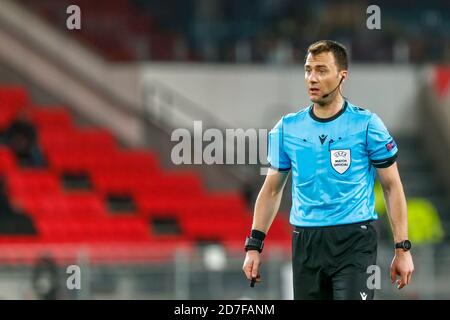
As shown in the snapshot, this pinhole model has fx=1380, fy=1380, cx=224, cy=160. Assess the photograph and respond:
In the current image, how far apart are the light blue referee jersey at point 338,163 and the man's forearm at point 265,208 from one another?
0.16 metres

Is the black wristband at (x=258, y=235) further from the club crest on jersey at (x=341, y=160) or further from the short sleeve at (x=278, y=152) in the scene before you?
the club crest on jersey at (x=341, y=160)

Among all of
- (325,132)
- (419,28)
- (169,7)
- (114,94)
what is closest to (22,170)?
(114,94)

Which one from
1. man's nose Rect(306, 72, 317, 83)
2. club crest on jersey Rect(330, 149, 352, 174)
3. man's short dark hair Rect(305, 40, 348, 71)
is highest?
man's short dark hair Rect(305, 40, 348, 71)

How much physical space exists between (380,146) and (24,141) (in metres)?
11.0

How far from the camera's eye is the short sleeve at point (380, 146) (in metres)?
6.89

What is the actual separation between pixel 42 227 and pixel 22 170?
4.19ft

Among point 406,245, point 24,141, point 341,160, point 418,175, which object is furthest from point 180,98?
point 406,245

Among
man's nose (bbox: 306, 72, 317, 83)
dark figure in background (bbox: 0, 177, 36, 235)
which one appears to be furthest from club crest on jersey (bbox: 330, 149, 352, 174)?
dark figure in background (bbox: 0, 177, 36, 235)

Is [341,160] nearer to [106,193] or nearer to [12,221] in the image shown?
[12,221]

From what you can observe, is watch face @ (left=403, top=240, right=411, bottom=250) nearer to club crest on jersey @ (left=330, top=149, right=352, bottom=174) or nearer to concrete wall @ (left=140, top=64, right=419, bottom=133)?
club crest on jersey @ (left=330, top=149, right=352, bottom=174)

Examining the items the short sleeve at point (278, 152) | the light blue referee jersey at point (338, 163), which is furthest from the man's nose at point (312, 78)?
the short sleeve at point (278, 152)

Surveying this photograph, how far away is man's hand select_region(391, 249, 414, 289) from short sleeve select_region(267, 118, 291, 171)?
744 mm

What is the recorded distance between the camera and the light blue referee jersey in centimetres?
690
